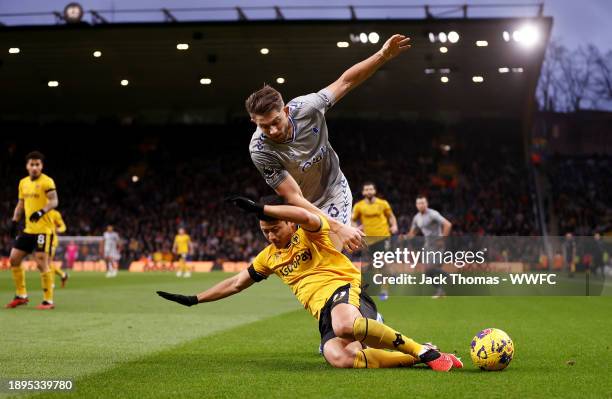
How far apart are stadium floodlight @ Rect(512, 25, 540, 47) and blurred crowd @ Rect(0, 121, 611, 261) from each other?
492 inches

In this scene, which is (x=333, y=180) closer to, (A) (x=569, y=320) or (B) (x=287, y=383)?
(B) (x=287, y=383)

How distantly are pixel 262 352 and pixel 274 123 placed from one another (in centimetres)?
245

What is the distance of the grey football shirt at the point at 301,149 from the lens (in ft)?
21.1

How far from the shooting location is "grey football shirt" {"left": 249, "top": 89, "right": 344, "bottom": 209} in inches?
254

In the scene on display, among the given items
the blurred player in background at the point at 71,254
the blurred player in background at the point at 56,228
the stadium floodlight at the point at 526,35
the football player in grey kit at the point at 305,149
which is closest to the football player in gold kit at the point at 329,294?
the football player in grey kit at the point at 305,149

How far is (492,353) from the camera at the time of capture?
606 cm

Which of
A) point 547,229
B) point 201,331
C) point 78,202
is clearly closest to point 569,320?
point 201,331

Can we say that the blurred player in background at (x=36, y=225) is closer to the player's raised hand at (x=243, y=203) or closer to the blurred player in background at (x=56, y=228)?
the blurred player in background at (x=56, y=228)

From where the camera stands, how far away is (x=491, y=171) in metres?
43.1

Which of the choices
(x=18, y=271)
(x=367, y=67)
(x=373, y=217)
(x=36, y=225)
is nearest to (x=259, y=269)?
(x=367, y=67)

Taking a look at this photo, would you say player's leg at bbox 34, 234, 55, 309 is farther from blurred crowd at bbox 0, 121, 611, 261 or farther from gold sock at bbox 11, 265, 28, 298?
blurred crowd at bbox 0, 121, 611, 261

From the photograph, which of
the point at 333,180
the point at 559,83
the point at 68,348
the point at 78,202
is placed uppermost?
the point at 559,83

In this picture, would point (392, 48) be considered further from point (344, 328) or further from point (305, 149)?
point (344, 328)

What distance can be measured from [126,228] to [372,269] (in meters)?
26.5
